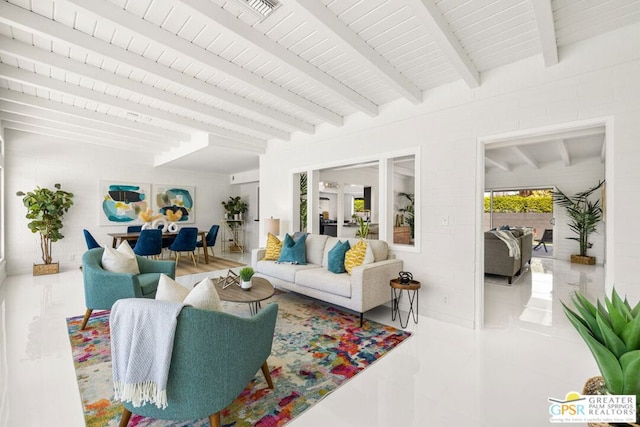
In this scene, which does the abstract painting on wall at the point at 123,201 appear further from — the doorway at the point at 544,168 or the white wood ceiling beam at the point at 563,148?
the white wood ceiling beam at the point at 563,148

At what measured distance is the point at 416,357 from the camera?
248 cm

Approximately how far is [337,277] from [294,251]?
1.04 m

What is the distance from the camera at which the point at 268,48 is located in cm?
245

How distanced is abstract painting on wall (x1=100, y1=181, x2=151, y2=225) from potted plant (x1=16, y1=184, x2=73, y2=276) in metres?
0.88

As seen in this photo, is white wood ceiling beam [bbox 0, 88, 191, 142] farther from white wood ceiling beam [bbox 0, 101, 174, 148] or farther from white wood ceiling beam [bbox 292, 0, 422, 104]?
white wood ceiling beam [bbox 292, 0, 422, 104]

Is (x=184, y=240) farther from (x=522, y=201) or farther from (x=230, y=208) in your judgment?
(x=522, y=201)

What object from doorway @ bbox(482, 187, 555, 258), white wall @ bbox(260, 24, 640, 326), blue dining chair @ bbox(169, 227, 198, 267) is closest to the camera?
white wall @ bbox(260, 24, 640, 326)

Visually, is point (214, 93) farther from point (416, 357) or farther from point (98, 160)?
point (98, 160)

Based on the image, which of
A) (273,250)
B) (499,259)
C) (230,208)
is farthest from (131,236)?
(499,259)

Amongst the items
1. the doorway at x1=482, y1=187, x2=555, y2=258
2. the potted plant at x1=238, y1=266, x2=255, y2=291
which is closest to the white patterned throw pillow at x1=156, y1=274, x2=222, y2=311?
the potted plant at x1=238, y1=266, x2=255, y2=291

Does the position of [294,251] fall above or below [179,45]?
below

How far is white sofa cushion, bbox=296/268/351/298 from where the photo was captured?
126 inches

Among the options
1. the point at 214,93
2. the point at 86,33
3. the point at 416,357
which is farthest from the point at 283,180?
the point at 416,357

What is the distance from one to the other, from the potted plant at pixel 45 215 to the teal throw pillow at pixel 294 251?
463 cm
